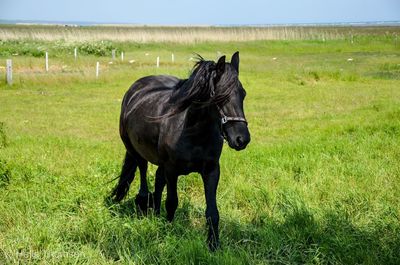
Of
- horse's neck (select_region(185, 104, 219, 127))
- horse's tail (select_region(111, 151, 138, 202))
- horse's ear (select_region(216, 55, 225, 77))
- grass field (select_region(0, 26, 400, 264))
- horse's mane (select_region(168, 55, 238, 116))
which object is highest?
horse's ear (select_region(216, 55, 225, 77))

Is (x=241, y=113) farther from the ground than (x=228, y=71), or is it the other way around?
(x=228, y=71)

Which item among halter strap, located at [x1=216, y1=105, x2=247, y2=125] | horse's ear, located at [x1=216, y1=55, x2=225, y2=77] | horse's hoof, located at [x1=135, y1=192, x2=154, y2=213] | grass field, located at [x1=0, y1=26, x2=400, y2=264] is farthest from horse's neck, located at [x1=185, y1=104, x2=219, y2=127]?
horse's hoof, located at [x1=135, y1=192, x2=154, y2=213]

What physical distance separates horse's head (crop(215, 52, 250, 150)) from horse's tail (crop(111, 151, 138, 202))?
2.30 m

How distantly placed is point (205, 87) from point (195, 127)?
1.38 feet

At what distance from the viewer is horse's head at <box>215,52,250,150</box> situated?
3.61 metres

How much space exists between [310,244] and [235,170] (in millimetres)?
2560

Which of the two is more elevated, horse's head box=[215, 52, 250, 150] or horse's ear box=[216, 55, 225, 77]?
horse's ear box=[216, 55, 225, 77]

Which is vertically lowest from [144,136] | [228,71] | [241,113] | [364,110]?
[364,110]

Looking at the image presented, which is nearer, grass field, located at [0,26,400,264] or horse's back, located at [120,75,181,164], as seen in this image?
grass field, located at [0,26,400,264]

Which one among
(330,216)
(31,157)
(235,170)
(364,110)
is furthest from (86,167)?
(364,110)

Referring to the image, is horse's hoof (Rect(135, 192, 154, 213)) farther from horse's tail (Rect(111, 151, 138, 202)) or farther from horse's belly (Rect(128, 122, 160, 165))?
horse's belly (Rect(128, 122, 160, 165))

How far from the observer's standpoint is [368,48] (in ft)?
154

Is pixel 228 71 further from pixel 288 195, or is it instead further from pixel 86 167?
pixel 86 167

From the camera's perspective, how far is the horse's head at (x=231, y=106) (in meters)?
3.61
